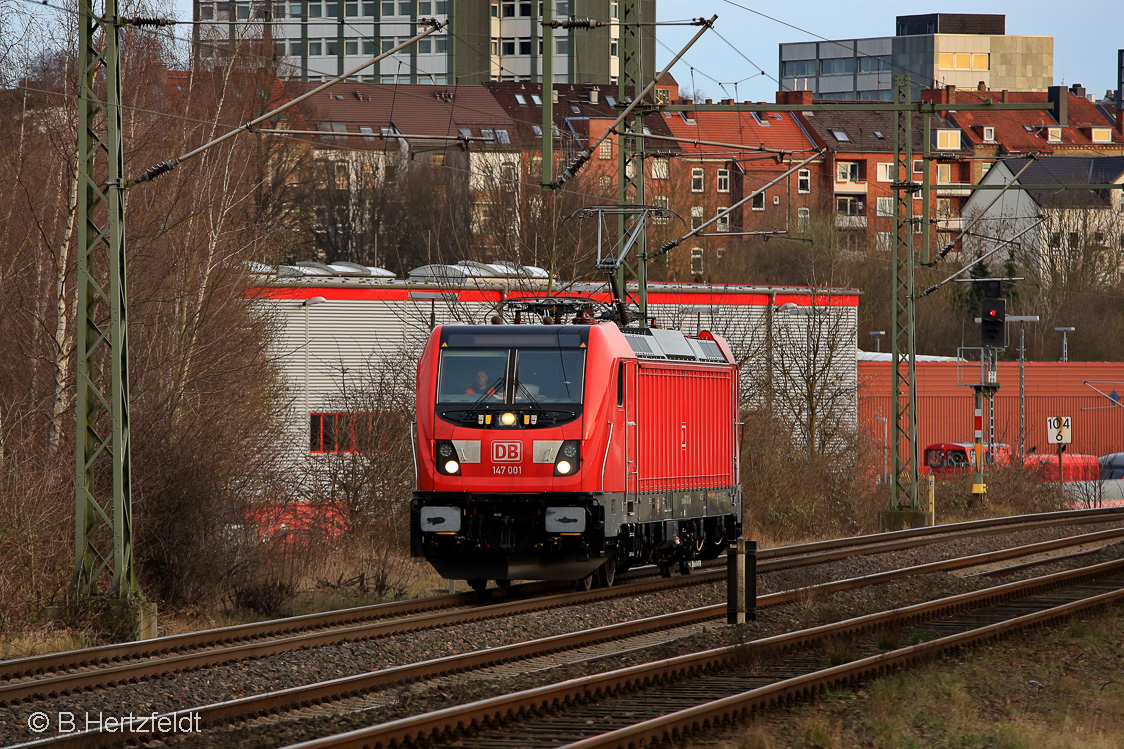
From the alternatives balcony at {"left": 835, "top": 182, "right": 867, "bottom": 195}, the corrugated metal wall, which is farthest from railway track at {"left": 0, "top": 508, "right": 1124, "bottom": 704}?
balcony at {"left": 835, "top": 182, "right": 867, "bottom": 195}

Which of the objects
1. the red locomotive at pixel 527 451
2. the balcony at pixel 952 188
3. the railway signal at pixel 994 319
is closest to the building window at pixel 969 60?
the balcony at pixel 952 188

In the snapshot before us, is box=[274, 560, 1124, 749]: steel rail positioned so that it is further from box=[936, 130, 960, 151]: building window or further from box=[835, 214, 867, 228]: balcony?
box=[936, 130, 960, 151]: building window

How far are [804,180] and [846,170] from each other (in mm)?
5314

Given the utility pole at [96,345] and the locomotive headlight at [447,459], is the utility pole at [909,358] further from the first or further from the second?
the utility pole at [96,345]

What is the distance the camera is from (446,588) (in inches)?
807

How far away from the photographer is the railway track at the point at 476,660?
10.2 metres

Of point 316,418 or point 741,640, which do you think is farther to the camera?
point 316,418

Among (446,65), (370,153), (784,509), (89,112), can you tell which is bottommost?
(784,509)

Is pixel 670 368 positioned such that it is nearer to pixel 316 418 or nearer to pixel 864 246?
pixel 316 418

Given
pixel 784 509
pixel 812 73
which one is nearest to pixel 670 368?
pixel 784 509

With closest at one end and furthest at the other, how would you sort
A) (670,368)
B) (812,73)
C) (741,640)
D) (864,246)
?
(741,640), (670,368), (864,246), (812,73)

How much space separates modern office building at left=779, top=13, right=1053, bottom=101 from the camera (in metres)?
129

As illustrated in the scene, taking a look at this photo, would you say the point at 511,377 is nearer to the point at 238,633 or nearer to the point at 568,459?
the point at 568,459

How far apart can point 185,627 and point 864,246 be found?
207 ft
